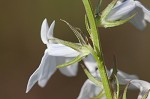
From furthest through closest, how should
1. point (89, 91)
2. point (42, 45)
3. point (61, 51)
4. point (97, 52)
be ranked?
point (42, 45), point (89, 91), point (61, 51), point (97, 52)

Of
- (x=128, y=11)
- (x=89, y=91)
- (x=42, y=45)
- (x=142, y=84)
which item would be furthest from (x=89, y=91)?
(x=42, y=45)

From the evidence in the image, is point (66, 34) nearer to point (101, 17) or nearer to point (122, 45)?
point (122, 45)

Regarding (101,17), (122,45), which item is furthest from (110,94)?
(122,45)

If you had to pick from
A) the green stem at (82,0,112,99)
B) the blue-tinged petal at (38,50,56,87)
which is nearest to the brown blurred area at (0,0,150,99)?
the blue-tinged petal at (38,50,56,87)

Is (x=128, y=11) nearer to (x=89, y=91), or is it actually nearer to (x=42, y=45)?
(x=89, y=91)

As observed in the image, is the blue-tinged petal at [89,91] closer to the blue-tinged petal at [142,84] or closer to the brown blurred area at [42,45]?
the blue-tinged petal at [142,84]

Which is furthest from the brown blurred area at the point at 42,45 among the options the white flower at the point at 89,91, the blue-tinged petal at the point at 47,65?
the blue-tinged petal at the point at 47,65

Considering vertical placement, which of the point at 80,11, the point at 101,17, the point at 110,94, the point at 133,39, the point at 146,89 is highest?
the point at 101,17
